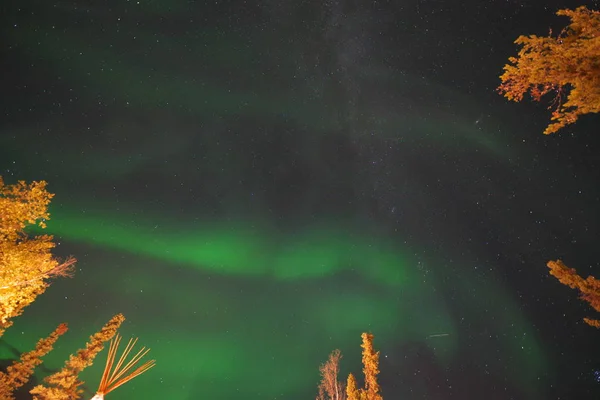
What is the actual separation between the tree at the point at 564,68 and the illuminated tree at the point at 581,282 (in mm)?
2489

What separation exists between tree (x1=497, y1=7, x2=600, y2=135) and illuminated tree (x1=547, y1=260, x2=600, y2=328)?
8.17 ft

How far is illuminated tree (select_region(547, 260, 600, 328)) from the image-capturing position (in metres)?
5.17

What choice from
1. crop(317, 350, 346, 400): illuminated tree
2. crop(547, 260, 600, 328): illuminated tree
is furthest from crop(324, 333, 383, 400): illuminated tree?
crop(547, 260, 600, 328): illuminated tree

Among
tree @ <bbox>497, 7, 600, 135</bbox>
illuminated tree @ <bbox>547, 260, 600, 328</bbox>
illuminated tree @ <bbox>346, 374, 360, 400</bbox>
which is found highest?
tree @ <bbox>497, 7, 600, 135</bbox>

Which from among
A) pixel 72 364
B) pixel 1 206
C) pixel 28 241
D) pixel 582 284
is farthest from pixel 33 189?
pixel 582 284

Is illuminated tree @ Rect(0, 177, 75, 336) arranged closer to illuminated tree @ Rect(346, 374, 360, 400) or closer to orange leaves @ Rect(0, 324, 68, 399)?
orange leaves @ Rect(0, 324, 68, 399)

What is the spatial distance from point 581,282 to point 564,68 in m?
3.46

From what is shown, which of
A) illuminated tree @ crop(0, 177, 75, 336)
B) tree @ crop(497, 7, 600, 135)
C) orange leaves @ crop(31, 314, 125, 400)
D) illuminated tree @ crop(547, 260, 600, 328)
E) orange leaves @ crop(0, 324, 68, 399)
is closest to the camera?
tree @ crop(497, 7, 600, 135)

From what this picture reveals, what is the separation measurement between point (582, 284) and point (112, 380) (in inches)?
596

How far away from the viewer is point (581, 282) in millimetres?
5305

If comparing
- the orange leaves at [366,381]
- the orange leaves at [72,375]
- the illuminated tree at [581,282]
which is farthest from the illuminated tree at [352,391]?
the orange leaves at [72,375]

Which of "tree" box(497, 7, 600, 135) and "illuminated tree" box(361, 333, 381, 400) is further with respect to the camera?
"illuminated tree" box(361, 333, 381, 400)

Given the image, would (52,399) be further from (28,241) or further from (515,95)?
(515,95)

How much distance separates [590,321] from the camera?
6016 mm
